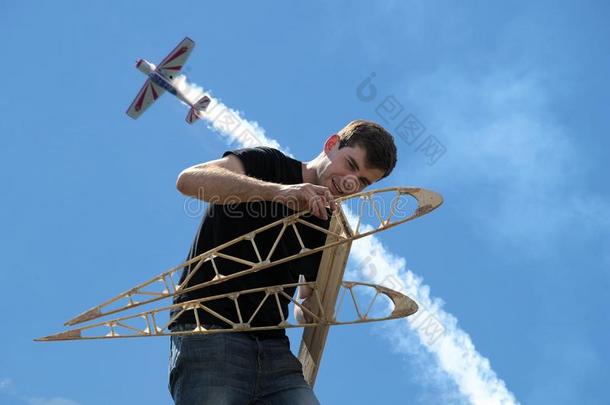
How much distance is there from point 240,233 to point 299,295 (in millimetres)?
1550

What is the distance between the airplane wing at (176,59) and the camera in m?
56.7

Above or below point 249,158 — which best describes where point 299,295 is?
below

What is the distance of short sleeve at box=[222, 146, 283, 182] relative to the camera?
7867 millimetres

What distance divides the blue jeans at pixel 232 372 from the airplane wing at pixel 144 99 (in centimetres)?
5549

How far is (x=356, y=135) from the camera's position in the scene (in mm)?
8180

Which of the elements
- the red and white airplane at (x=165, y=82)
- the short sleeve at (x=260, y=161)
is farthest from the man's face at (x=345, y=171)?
the red and white airplane at (x=165, y=82)

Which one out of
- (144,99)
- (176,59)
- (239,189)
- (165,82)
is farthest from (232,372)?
(144,99)

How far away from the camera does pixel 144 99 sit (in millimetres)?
61625

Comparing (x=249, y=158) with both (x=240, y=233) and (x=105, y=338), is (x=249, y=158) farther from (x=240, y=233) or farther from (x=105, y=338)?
(x=105, y=338)

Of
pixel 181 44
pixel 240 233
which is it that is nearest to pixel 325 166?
pixel 240 233

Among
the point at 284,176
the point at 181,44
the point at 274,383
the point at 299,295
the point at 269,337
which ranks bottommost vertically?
the point at 274,383

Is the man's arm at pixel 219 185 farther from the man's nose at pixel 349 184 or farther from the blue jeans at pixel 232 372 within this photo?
the blue jeans at pixel 232 372

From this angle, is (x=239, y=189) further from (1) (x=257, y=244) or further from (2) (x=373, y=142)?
(2) (x=373, y=142)

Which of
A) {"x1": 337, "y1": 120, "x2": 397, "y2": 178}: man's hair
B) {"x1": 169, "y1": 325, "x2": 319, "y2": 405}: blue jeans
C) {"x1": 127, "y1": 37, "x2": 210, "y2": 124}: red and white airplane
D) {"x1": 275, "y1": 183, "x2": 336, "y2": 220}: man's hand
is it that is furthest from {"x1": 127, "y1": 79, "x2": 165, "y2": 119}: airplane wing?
{"x1": 275, "y1": 183, "x2": 336, "y2": 220}: man's hand
